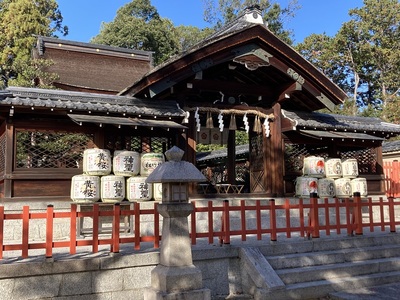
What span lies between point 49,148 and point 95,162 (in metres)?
1.40

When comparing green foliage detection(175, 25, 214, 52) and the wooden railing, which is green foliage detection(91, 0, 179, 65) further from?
the wooden railing

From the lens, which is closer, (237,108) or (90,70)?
(237,108)

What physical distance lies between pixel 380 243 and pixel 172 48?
3562 cm

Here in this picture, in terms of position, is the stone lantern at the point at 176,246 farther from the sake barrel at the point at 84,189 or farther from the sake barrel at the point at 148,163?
the sake barrel at the point at 148,163

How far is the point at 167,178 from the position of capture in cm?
542

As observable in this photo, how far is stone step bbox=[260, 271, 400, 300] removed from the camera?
613cm

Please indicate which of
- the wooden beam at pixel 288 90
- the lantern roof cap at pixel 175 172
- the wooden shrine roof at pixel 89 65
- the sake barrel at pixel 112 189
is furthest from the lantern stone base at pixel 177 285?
the wooden shrine roof at pixel 89 65

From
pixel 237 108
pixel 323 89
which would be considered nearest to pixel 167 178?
pixel 237 108

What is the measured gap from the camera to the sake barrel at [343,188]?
11.7 metres

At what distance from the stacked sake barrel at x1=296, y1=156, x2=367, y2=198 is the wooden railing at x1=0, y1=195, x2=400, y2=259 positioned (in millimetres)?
594

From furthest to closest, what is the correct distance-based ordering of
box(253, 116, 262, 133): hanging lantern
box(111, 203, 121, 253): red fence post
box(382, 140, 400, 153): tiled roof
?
box(382, 140, 400, 153): tiled roof < box(253, 116, 262, 133): hanging lantern < box(111, 203, 121, 253): red fence post

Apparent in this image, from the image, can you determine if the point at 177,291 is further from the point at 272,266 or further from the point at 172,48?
the point at 172,48

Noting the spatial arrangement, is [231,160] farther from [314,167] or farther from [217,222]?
[217,222]

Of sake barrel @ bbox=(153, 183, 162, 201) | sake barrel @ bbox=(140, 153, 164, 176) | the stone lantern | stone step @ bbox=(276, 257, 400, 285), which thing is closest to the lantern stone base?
the stone lantern
